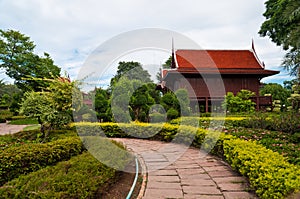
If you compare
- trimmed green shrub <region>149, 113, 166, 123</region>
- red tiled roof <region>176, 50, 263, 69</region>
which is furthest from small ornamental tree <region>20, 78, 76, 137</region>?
red tiled roof <region>176, 50, 263, 69</region>

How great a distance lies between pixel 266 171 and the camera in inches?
125

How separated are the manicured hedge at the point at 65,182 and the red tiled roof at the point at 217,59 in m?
12.6

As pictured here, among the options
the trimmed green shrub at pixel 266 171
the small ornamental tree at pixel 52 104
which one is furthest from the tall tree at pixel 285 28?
the small ornamental tree at pixel 52 104

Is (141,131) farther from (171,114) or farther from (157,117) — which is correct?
(171,114)

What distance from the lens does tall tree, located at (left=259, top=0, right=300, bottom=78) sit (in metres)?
10.5

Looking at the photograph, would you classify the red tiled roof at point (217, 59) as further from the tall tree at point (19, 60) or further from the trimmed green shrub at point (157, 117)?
the tall tree at point (19, 60)

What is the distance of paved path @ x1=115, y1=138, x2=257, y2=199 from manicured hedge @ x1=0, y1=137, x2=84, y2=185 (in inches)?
70.7

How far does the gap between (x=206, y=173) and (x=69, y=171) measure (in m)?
2.51

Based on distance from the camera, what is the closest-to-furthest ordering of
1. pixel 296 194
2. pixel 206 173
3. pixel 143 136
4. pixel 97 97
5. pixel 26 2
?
pixel 296 194 → pixel 206 173 → pixel 26 2 → pixel 143 136 → pixel 97 97

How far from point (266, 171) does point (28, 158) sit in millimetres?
3698

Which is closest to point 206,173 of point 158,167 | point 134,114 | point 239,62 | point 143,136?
point 158,167

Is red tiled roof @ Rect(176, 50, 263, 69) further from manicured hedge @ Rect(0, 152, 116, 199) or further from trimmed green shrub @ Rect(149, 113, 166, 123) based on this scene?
manicured hedge @ Rect(0, 152, 116, 199)

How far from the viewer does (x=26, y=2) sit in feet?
23.6

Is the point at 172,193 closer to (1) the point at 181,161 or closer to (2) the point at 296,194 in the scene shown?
(2) the point at 296,194
